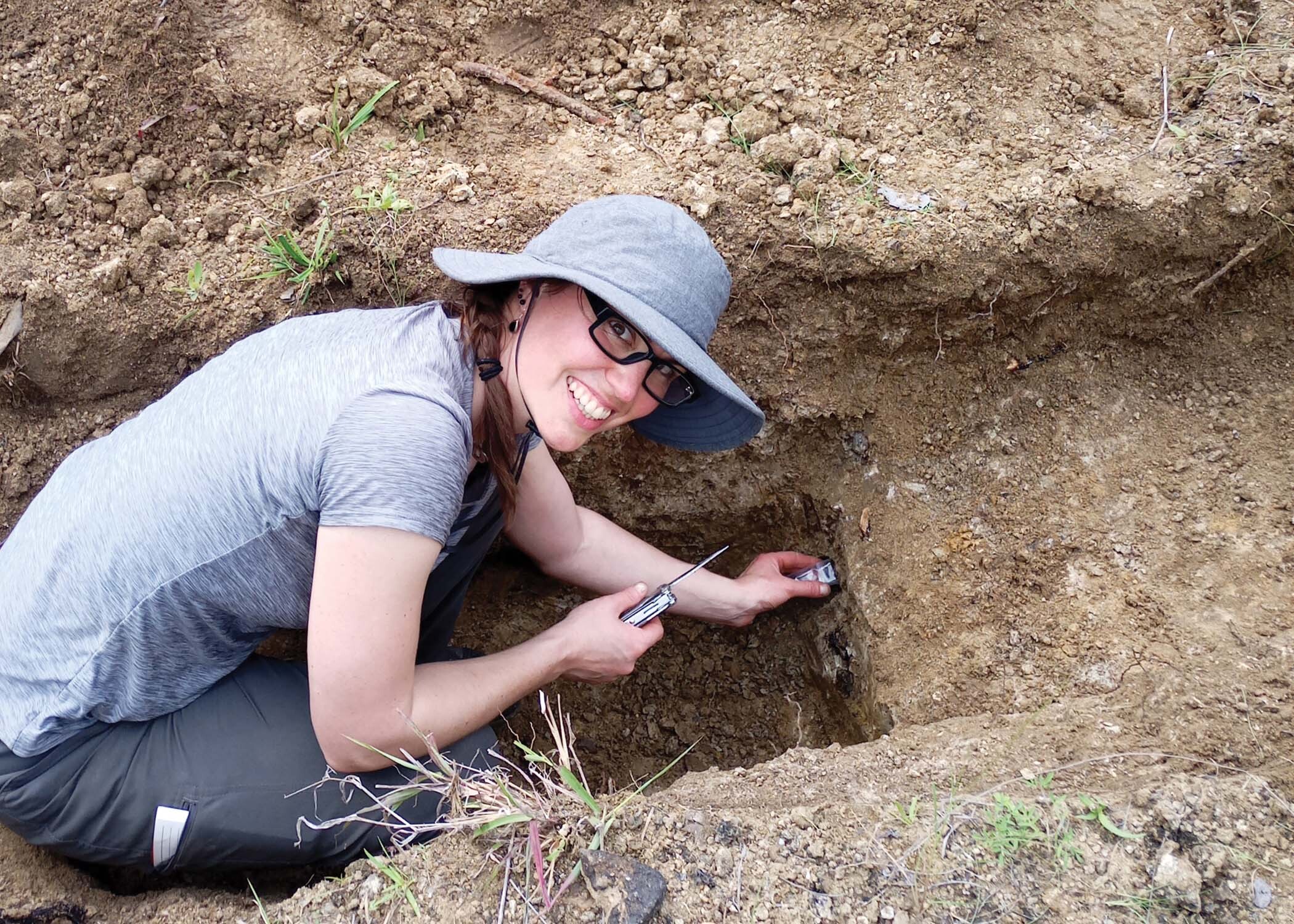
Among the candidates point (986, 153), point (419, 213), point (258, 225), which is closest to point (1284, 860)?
point (986, 153)

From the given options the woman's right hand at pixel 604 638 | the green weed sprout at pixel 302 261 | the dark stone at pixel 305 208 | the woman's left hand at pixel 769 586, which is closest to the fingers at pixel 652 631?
the woman's right hand at pixel 604 638

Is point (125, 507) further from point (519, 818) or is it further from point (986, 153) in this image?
point (986, 153)

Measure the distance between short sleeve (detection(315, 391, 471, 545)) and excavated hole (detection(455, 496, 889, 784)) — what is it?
1.26 m

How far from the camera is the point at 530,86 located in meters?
2.58

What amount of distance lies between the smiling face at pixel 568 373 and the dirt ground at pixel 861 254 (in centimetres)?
78

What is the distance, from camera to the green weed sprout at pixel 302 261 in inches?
90.6

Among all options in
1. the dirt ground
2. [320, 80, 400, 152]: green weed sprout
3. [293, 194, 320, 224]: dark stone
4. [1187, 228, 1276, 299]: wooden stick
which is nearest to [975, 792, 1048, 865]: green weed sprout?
the dirt ground

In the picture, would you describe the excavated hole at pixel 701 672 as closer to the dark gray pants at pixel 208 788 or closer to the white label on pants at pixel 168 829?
the dark gray pants at pixel 208 788

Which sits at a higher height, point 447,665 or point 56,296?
point 56,296

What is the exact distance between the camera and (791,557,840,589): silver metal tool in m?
2.62

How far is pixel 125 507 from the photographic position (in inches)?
64.2

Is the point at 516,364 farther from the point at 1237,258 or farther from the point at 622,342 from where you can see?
the point at 1237,258

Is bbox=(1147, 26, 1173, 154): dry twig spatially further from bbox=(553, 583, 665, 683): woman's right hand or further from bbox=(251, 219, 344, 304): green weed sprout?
bbox=(251, 219, 344, 304): green weed sprout

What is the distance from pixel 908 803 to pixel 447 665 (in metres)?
0.93
